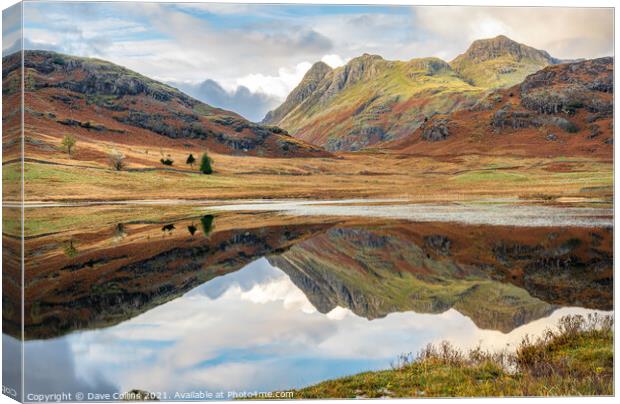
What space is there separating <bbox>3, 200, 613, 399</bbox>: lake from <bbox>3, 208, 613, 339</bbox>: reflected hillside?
61mm

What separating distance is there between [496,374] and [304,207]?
50.5 feet

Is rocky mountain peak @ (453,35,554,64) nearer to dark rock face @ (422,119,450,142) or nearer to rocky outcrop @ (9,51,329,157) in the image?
rocky outcrop @ (9,51,329,157)

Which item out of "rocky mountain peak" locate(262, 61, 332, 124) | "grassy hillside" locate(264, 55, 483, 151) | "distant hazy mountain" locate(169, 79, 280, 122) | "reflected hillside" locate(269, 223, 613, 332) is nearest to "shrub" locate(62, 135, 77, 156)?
"distant hazy mountain" locate(169, 79, 280, 122)

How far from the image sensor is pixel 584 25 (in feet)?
51.0

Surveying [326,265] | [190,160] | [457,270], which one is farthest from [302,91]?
[190,160]

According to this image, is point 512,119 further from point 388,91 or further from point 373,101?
point 373,101

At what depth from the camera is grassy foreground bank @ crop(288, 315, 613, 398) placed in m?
11.7

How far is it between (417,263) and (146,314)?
26.1ft

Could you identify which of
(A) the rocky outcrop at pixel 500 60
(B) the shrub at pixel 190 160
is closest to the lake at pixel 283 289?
(B) the shrub at pixel 190 160

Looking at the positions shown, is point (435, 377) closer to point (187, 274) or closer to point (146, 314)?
point (146, 314)

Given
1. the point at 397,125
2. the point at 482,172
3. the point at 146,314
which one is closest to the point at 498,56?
the point at 482,172

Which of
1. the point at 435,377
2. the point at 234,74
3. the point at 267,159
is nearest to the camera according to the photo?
the point at 435,377

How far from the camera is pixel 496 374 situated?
40.3 feet

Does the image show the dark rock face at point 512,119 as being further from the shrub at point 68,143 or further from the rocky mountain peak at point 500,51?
the shrub at point 68,143
